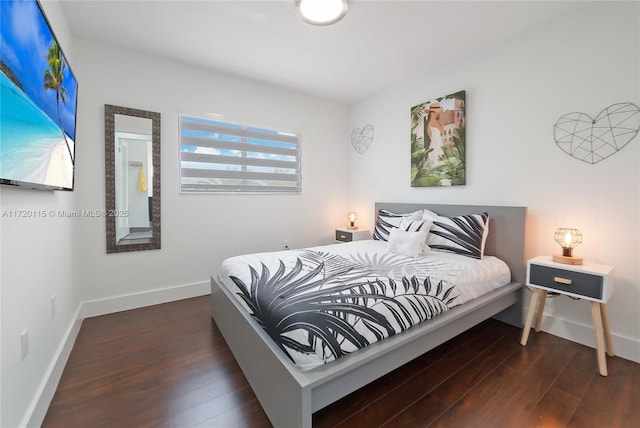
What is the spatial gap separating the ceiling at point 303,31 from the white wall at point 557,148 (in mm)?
213

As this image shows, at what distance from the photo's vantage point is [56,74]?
147cm

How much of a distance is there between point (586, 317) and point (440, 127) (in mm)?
→ 2109

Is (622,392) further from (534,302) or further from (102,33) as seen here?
(102,33)

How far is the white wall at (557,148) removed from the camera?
75.2 inches

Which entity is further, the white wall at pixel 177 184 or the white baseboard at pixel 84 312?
the white wall at pixel 177 184

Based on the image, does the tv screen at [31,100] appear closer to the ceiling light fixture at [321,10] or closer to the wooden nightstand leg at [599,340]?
the ceiling light fixture at [321,10]

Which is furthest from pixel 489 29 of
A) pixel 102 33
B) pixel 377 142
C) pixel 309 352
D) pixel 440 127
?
pixel 102 33

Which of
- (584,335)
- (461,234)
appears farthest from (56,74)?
(584,335)

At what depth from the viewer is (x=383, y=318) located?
4.59 feet

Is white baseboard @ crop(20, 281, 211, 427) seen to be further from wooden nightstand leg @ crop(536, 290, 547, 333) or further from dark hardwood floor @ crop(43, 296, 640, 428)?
wooden nightstand leg @ crop(536, 290, 547, 333)

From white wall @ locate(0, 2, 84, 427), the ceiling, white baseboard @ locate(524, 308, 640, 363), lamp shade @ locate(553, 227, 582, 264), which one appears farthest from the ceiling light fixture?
white baseboard @ locate(524, 308, 640, 363)

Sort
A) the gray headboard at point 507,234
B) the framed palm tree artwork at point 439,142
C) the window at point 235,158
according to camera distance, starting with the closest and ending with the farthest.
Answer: the gray headboard at point 507,234, the framed palm tree artwork at point 439,142, the window at point 235,158

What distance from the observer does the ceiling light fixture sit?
1.92 m

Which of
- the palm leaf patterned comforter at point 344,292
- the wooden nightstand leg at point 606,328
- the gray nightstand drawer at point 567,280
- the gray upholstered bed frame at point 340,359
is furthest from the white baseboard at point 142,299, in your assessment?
the wooden nightstand leg at point 606,328
